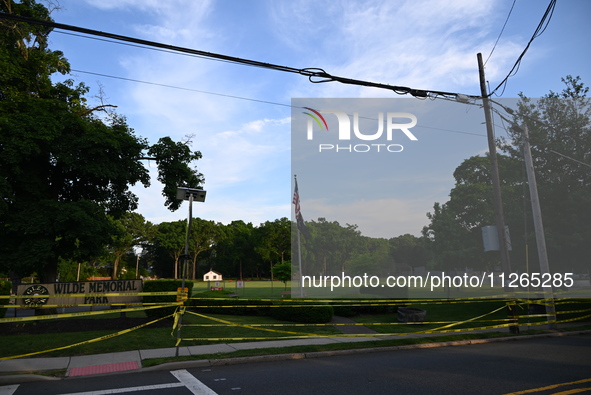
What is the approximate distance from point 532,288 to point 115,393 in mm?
18505

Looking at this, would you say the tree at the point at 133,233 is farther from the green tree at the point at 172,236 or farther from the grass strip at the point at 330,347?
the grass strip at the point at 330,347

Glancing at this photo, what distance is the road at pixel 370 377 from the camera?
6.46 meters

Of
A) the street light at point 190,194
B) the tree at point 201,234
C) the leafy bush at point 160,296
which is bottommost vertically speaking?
the leafy bush at point 160,296

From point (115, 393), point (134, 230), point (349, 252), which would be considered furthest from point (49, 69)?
point (134, 230)

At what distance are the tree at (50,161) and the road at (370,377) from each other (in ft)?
28.0

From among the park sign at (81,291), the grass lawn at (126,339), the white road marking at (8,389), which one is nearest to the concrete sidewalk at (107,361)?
the white road marking at (8,389)

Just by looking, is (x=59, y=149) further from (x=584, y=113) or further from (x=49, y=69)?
(x=584, y=113)

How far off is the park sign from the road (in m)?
7.17

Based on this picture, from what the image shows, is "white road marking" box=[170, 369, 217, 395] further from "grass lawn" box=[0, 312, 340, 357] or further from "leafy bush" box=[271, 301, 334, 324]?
"leafy bush" box=[271, 301, 334, 324]

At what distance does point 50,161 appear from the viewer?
16109mm

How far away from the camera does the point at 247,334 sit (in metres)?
12.5

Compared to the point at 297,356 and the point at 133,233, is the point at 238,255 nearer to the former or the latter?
the point at 133,233

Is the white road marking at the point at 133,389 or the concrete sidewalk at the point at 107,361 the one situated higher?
the concrete sidewalk at the point at 107,361

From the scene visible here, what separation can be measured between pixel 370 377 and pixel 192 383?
10.9ft
